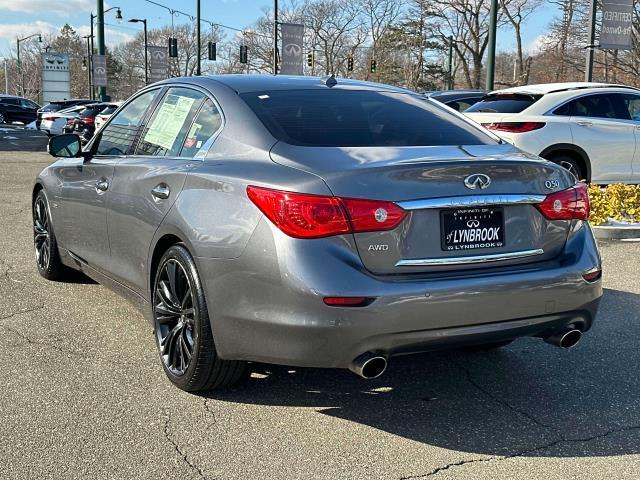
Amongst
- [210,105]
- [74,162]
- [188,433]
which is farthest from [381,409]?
[74,162]

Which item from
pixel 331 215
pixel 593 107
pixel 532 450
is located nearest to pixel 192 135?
pixel 331 215

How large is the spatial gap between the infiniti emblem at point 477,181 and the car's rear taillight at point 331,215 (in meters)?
0.35

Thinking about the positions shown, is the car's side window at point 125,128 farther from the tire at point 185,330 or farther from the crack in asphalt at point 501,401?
the crack in asphalt at point 501,401

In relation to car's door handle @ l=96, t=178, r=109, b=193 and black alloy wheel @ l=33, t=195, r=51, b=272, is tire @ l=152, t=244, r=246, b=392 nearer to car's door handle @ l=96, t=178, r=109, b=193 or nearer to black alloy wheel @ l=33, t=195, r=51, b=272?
car's door handle @ l=96, t=178, r=109, b=193

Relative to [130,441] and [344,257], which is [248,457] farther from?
[344,257]

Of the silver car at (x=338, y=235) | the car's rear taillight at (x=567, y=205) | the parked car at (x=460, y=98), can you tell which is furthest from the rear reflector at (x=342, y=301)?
the parked car at (x=460, y=98)

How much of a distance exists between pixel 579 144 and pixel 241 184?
785cm

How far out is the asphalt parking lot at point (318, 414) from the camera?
300 centimetres

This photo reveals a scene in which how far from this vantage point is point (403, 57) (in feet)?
216

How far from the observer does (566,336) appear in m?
3.47

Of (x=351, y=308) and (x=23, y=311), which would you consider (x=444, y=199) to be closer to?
(x=351, y=308)

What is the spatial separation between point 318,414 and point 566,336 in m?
1.24

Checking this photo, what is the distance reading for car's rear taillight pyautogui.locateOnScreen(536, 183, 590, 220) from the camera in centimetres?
340

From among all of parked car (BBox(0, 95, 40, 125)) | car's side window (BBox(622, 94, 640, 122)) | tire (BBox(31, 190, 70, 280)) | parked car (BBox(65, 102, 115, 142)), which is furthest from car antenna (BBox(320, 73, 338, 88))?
parked car (BBox(0, 95, 40, 125))
